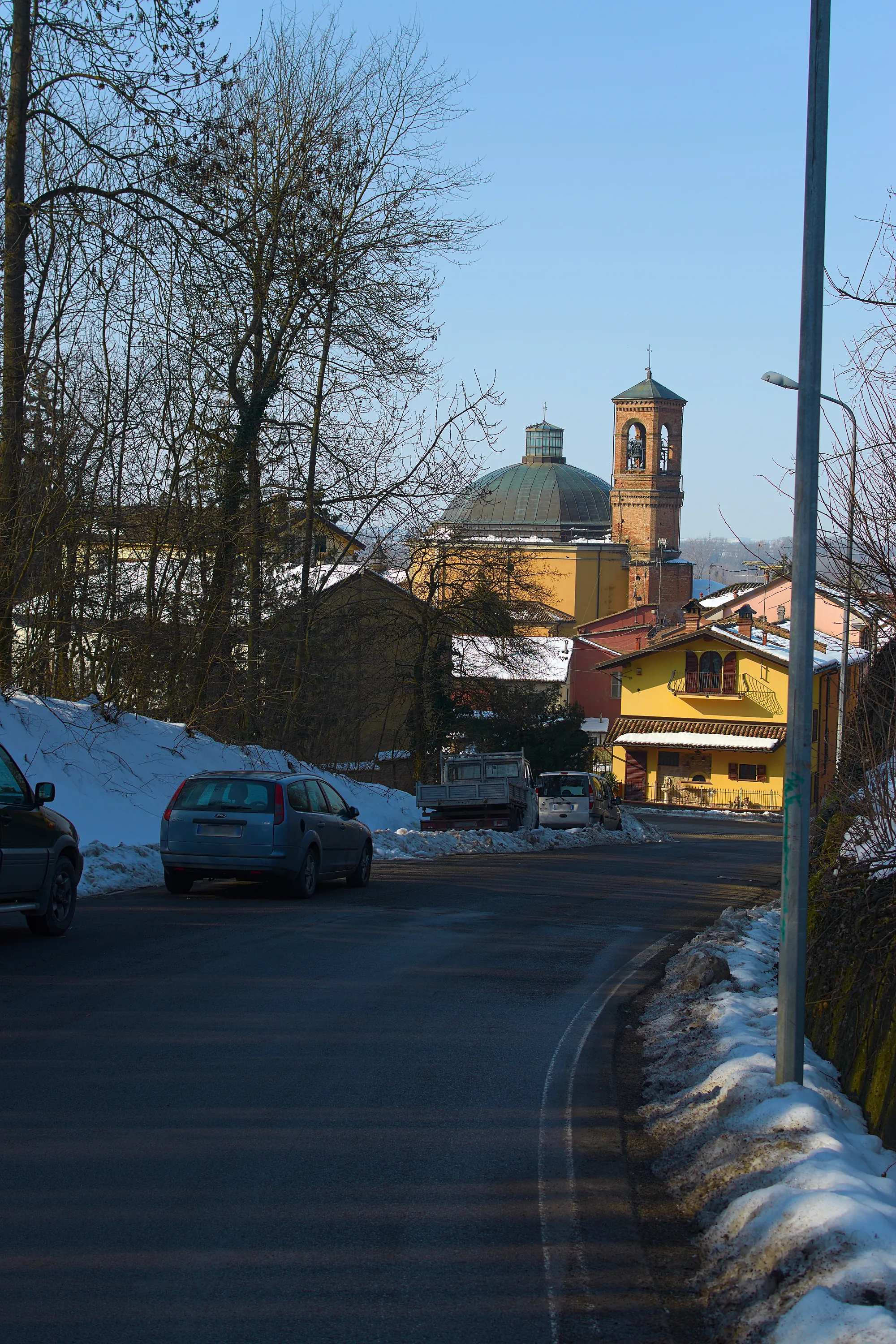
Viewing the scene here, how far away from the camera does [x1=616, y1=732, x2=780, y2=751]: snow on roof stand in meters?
68.9


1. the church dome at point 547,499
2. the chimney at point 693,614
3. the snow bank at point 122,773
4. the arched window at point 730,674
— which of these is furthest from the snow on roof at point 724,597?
the snow bank at point 122,773

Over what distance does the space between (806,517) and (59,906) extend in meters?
7.87

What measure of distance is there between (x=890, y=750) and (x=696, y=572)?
119847mm

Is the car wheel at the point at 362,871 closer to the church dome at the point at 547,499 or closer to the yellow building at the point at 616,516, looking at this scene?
the yellow building at the point at 616,516

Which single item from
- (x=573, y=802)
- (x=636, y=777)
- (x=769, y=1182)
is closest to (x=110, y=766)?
(x=769, y=1182)

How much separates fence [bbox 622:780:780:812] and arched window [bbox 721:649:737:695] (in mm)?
5762

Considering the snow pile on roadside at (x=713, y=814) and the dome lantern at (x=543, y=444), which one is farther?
the dome lantern at (x=543, y=444)

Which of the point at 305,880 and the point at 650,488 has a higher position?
the point at 650,488

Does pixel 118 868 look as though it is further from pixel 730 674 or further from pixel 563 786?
pixel 730 674

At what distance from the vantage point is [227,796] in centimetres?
1534

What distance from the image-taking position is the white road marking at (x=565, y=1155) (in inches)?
192

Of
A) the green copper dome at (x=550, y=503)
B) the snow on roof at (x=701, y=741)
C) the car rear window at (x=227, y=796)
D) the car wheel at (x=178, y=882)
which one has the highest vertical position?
the green copper dome at (x=550, y=503)

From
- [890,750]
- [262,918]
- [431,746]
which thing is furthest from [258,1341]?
[431,746]

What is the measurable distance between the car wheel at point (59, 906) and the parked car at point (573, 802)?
30.5 meters
